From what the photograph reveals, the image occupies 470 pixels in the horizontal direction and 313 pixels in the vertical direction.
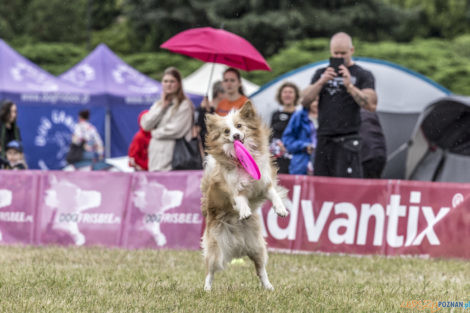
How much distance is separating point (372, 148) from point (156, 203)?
10.9 ft

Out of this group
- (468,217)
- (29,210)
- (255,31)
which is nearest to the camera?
(468,217)

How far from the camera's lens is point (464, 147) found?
38.7 feet

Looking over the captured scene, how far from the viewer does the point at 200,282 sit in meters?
6.42

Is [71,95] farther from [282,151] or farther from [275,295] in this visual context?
[275,295]

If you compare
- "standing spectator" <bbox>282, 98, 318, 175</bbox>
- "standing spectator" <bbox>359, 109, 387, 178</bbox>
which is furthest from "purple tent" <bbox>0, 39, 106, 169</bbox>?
"standing spectator" <bbox>282, 98, 318, 175</bbox>

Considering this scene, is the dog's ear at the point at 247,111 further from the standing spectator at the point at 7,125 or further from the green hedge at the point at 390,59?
the green hedge at the point at 390,59

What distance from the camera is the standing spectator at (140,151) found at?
927 cm

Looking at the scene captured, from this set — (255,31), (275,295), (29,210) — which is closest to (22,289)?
(275,295)

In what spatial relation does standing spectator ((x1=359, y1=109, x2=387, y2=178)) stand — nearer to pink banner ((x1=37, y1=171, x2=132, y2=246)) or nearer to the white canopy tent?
the white canopy tent

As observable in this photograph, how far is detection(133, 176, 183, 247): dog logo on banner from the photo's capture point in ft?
29.4

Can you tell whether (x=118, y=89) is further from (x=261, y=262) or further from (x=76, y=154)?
(x=261, y=262)

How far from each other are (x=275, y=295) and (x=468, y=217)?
12.6 feet

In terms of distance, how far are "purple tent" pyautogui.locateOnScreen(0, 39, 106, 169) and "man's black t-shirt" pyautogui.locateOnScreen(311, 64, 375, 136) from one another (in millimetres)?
9858

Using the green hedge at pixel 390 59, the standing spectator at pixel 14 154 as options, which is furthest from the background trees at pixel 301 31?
the standing spectator at pixel 14 154
